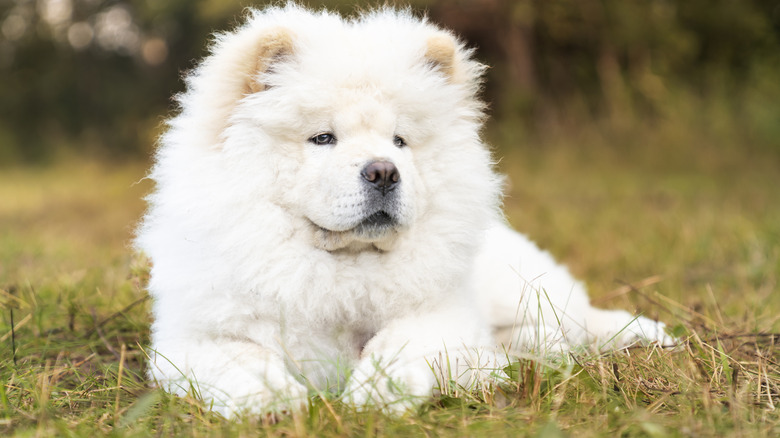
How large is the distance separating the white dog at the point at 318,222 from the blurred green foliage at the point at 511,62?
7.01 m

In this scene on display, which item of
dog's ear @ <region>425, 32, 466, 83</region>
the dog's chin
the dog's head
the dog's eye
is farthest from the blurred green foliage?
the dog's chin

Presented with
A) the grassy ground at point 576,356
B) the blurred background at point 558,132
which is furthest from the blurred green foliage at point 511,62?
the grassy ground at point 576,356

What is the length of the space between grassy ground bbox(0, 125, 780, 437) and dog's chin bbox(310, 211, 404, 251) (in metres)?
0.57

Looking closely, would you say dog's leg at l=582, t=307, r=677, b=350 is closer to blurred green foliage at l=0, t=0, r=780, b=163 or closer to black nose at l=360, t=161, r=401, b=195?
black nose at l=360, t=161, r=401, b=195

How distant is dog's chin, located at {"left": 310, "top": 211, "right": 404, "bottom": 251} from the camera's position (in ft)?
8.23

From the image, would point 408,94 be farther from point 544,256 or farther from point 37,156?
point 37,156

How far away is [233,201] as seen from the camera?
252 centimetres

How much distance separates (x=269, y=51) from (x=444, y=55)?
2.20ft

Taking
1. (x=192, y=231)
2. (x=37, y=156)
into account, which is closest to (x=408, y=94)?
(x=192, y=231)

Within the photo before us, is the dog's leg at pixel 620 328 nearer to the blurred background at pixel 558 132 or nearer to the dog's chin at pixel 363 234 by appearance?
the blurred background at pixel 558 132

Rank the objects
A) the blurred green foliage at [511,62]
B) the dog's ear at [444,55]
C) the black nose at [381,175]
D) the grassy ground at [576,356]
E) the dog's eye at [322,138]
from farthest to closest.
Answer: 1. the blurred green foliage at [511,62]
2. the dog's ear at [444,55]
3. the dog's eye at [322,138]
4. the black nose at [381,175]
5. the grassy ground at [576,356]

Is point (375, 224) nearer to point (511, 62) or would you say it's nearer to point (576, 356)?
point (576, 356)

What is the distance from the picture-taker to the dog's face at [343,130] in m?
2.46

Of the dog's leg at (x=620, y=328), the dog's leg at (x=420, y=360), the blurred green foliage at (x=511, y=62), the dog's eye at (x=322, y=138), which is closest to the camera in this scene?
the dog's leg at (x=420, y=360)
